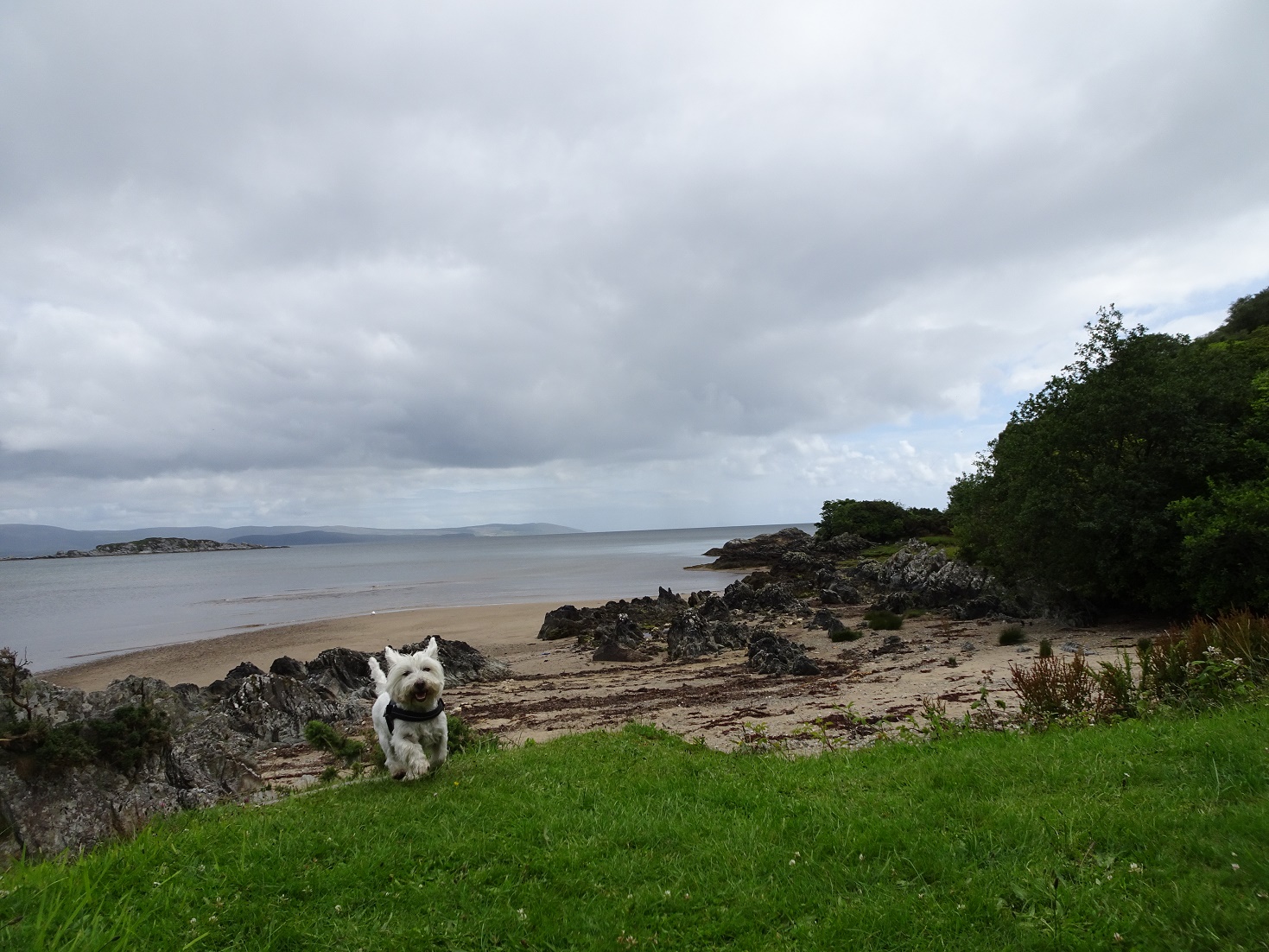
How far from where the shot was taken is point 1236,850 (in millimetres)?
4227

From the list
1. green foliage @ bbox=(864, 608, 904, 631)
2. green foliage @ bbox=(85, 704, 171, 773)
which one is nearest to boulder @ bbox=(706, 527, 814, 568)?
green foliage @ bbox=(864, 608, 904, 631)

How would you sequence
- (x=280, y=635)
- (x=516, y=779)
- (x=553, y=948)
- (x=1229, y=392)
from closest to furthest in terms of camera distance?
(x=553, y=948), (x=516, y=779), (x=1229, y=392), (x=280, y=635)

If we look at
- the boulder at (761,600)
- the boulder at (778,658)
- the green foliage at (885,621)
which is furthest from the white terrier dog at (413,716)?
the boulder at (761,600)

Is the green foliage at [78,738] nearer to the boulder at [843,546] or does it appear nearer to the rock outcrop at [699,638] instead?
the rock outcrop at [699,638]

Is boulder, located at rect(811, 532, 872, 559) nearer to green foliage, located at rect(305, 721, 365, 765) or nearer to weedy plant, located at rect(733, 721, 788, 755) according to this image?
weedy plant, located at rect(733, 721, 788, 755)

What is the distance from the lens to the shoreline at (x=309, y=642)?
25.8 m

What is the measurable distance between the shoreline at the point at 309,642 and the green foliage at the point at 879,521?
4051cm

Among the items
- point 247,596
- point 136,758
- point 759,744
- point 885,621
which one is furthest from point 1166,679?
point 247,596

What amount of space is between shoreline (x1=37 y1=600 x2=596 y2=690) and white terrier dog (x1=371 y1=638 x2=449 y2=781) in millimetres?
18466

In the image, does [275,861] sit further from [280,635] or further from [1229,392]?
[280,635]

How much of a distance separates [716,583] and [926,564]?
21.5 meters

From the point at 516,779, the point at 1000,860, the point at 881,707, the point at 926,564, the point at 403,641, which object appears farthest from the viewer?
the point at 926,564

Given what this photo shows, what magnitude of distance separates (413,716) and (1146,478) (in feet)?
66.2

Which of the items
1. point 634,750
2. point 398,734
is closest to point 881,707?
point 634,750
